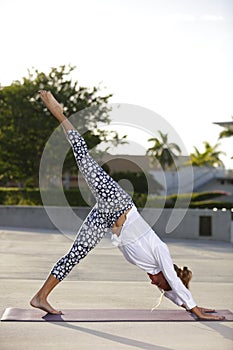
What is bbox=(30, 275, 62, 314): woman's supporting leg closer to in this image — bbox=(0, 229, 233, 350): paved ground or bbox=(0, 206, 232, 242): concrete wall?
bbox=(0, 229, 233, 350): paved ground

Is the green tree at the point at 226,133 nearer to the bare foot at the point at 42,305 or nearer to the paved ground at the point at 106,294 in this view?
the paved ground at the point at 106,294

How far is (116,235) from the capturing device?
6.06 meters

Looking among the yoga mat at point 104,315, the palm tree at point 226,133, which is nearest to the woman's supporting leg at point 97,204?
the yoga mat at point 104,315

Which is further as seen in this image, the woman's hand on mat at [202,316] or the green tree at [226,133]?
the green tree at [226,133]

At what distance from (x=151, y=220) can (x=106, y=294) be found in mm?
8852

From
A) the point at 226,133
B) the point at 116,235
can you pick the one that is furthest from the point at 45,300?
the point at 226,133

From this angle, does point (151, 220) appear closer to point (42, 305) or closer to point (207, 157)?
point (42, 305)

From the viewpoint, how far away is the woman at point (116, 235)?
5977 millimetres

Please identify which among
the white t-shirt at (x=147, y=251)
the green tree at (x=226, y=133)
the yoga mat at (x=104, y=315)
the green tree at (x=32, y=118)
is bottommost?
the yoga mat at (x=104, y=315)

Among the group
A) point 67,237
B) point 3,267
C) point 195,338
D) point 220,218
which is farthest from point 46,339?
point 220,218

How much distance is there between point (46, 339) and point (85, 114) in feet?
72.1

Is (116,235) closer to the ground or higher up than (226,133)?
closer to the ground

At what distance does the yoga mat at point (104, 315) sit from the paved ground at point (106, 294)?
142 mm

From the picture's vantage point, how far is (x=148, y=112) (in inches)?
371
